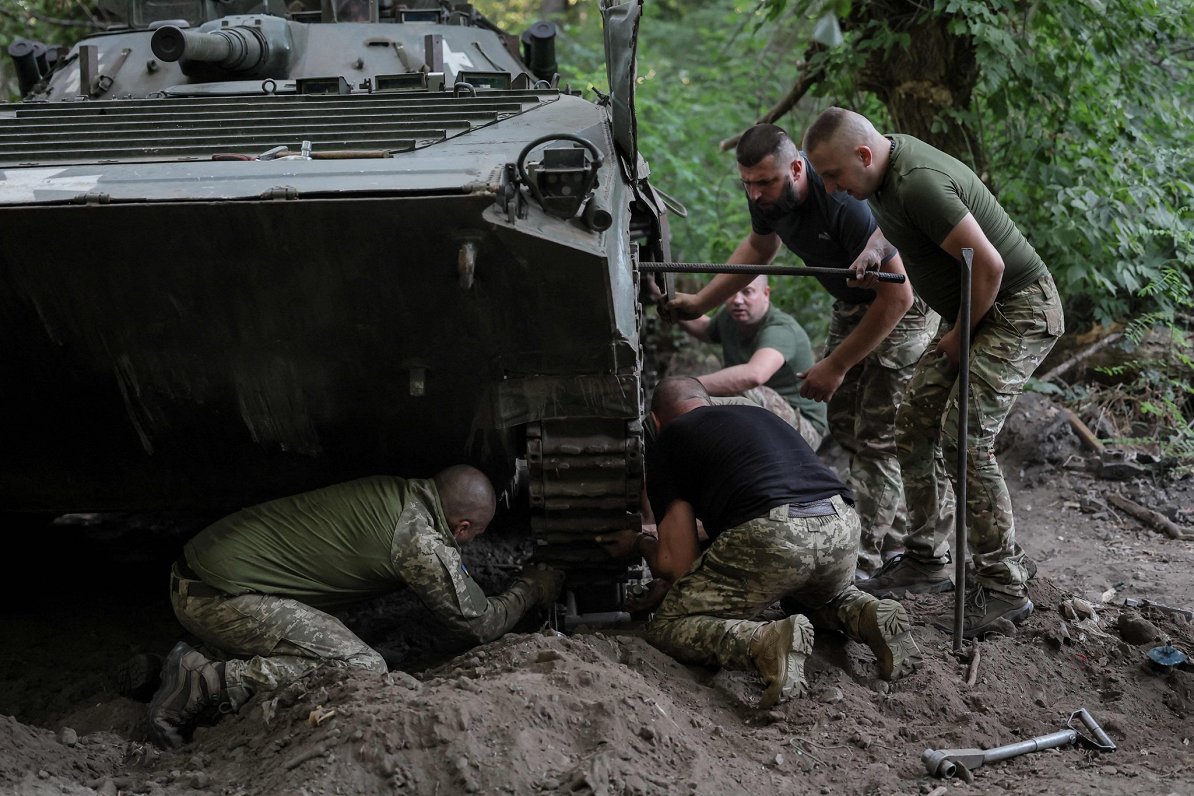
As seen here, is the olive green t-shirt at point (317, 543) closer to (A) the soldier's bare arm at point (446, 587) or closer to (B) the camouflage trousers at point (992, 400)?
(A) the soldier's bare arm at point (446, 587)

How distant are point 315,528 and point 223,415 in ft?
1.52

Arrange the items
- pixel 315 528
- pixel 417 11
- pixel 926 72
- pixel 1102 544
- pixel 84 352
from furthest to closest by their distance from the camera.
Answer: pixel 926 72 < pixel 417 11 < pixel 1102 544 < pixel 315 528 < pixel 84 352

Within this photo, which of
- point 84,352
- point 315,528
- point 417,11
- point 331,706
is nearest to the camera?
point 331,706

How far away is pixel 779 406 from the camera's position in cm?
586

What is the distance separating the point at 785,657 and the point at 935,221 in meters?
1.42

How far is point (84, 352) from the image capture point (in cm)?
379

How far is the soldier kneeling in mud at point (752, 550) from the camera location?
12.8ft

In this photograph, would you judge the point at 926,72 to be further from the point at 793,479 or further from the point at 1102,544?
the point at 793,479

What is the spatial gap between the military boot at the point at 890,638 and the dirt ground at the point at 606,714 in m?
0.07

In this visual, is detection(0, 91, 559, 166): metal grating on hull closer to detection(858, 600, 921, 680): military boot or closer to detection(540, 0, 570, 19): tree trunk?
detection(858, 600, 921, 680): military boot

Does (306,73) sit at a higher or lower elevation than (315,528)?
higher

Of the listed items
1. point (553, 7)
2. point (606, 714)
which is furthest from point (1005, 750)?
point (553, 7)

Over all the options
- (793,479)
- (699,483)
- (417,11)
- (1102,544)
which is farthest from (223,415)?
(1102,544)

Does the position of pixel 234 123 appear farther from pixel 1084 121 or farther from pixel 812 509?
pixel 1084 121
